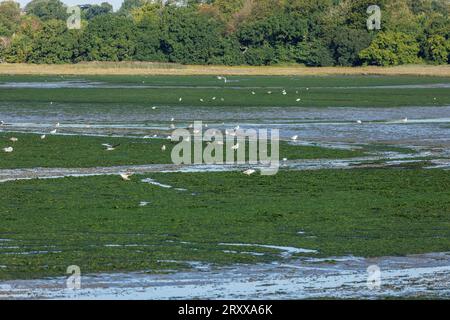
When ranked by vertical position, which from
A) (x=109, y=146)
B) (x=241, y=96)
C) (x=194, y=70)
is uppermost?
(x=109, y=146)

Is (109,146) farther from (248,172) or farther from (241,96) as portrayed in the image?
(241,96)

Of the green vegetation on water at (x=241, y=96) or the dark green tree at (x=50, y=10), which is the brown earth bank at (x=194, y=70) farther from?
the dark green tree at (x=50, y=10)

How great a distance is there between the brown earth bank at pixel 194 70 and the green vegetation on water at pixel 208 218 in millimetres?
79104

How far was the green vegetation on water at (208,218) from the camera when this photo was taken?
605 inches

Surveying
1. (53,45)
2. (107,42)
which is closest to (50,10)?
(53,45)

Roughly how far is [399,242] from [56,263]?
16.2 feet

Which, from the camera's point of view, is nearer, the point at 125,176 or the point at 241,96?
the point at 125,176

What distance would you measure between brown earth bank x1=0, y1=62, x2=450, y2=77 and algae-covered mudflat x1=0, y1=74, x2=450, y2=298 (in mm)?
62169

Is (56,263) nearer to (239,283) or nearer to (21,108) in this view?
(239,283)

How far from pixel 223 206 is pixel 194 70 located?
85677mm

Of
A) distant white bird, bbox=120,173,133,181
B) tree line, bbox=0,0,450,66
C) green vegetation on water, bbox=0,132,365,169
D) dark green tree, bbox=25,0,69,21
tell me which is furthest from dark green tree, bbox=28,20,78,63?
distant white bird, bbox=120,173,133,181

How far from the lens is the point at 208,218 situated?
18.3 meters
